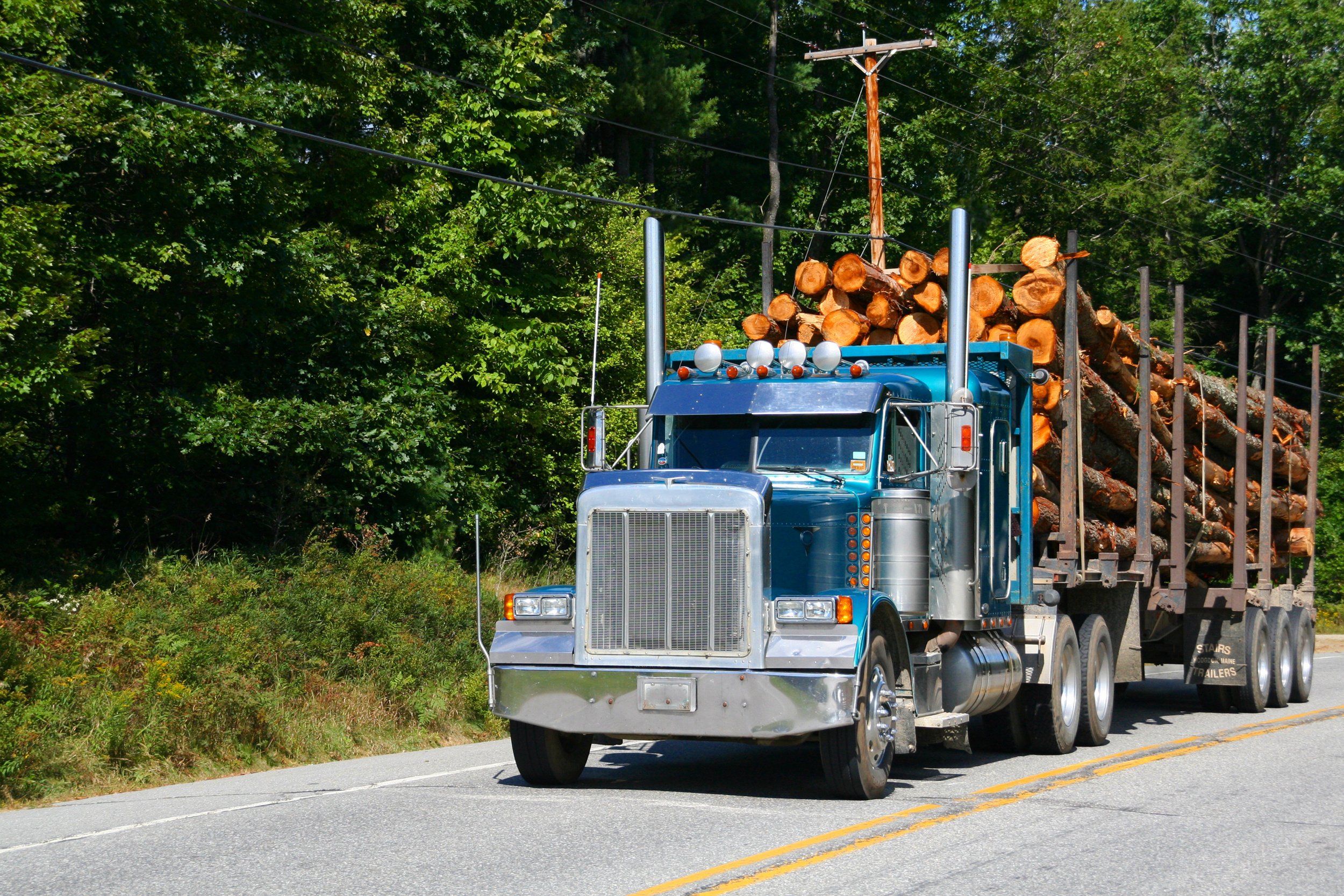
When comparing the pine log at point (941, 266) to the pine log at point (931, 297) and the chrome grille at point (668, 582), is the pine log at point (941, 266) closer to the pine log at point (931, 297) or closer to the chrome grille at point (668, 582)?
the pine log at point (931, 297)

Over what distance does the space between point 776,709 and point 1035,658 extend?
4.32m

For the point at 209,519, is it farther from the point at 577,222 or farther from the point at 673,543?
the point at 673,543

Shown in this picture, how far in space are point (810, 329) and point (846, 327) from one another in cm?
43

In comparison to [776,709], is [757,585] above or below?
above

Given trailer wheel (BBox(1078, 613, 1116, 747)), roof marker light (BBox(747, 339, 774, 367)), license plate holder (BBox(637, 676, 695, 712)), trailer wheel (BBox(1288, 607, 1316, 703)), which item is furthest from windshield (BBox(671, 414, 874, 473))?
trailer wheel (BBox(1288, 607, 1316, 703))

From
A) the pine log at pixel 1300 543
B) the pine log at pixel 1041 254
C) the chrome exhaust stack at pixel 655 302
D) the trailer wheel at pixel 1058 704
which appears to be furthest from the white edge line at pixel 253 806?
the pine log at pixel 1300 543

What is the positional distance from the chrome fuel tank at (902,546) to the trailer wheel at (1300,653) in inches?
421

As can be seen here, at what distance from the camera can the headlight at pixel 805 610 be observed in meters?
9.07

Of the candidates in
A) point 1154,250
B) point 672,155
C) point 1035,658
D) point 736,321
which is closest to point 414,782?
point 1035,658

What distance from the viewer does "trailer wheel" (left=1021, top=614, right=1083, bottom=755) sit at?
41.1ft

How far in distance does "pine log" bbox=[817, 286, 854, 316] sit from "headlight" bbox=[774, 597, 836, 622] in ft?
16.9

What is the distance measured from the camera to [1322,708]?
58.6 ft

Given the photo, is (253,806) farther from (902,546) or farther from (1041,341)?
(1041,341)

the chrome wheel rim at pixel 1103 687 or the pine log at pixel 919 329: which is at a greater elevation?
the pine log at pixel 919 329
